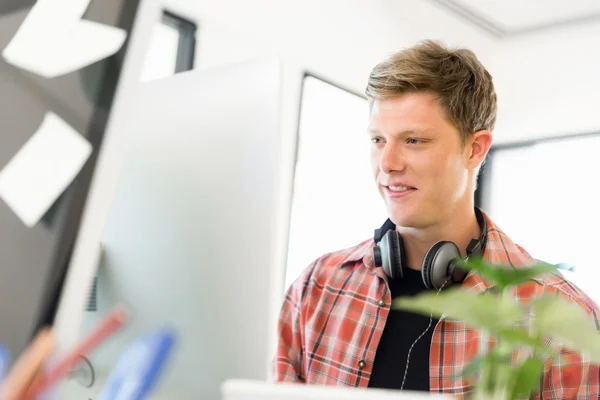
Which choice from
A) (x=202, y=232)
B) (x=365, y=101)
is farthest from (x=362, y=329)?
(x=365, y=101)

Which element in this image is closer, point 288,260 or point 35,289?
point 35,289

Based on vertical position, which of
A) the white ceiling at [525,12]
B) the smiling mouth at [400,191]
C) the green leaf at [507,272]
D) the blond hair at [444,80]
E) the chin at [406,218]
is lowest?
the green leaf at [507,272]

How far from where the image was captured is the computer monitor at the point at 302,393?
339 mm

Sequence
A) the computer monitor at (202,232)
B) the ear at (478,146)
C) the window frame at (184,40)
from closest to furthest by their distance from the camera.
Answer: the computer monitor at (202,232) → the ear at (478,146) → the window frame at (184,40)

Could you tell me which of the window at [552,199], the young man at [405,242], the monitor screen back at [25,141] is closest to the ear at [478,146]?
the young man at [405,242]

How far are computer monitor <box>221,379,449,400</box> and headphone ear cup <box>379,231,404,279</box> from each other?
96 centimetres

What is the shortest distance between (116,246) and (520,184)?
158 inches

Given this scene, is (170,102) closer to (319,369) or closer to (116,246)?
(116,246)

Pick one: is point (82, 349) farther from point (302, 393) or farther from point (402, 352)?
point (402, 352)

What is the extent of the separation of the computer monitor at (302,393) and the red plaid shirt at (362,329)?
2.46 ft

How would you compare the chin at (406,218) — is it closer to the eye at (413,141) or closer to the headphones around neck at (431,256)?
the headphones around neck at (431,256)

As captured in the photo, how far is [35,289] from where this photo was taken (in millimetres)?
434

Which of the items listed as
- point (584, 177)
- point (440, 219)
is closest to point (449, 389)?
point (440, 219)

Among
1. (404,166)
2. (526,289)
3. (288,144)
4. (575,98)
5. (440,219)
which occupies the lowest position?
(526,289)
